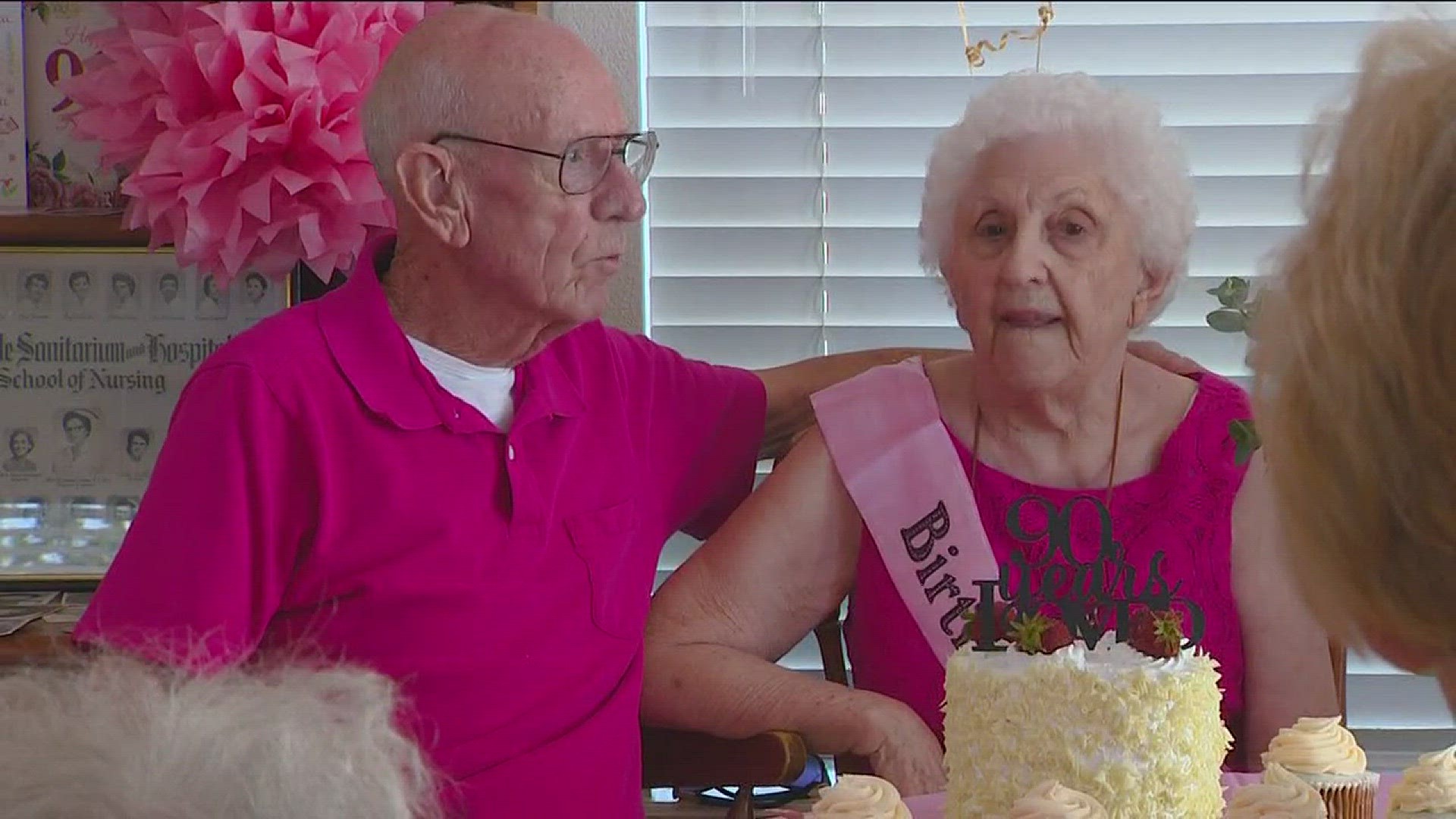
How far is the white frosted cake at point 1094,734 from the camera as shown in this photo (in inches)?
56.5

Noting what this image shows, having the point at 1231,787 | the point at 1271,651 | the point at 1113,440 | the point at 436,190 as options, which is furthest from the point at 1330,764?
the point at 436,190

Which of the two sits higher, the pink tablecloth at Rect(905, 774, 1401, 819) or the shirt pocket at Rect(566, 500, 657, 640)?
the shirt pocket at Rect(566, 500, 657, 640)

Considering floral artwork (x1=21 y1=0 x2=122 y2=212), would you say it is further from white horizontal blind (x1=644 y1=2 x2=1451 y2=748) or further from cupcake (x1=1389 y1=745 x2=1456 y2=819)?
cupcake (x1=1389 y1=745 x2=1456 y2=819)

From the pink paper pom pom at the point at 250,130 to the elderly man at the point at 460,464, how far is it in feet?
0.40

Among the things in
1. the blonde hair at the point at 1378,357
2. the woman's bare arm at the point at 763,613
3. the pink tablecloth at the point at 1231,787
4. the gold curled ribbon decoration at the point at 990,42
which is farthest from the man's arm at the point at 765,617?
the blonde hair at the point at 1378,357

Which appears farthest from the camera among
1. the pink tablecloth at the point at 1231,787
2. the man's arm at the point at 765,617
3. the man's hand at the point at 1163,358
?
the man's hand at the point at 1163,358

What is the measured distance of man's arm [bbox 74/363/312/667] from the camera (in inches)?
70.2

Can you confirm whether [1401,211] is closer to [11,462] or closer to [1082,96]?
[1082,96]

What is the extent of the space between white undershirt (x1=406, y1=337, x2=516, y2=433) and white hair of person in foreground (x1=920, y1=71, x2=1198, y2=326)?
624mm

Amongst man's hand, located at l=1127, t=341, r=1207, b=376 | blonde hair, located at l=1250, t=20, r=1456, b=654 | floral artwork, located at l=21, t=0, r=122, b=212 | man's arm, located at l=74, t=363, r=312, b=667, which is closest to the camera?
blonde hair, located at l=1250, t=20, r=1456, b=654

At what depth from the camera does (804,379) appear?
2.31 meters

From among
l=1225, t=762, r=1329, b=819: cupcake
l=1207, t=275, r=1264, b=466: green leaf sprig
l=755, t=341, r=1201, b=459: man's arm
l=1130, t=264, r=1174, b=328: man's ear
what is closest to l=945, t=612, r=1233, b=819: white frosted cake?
l=1225, t=762, r=1329, b=819: cupcake

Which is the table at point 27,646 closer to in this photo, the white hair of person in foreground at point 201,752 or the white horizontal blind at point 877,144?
the white horizontal blind at point 877,144

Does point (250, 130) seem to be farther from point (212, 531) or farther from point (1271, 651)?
point (1271, 651)
